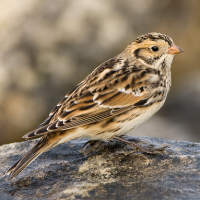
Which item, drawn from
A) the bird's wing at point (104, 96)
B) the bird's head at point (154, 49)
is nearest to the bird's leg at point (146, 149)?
the bird's wing at point (104, 96)

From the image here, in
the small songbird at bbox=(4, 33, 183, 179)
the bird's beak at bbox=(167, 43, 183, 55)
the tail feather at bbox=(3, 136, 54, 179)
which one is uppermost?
the bird's beak at bbox=(167, 43, 183, 55)

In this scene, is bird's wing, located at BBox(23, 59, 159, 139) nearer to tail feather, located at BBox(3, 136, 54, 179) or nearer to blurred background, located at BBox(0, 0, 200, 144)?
tail feather, located at BBox(3, 136, 54, 179)

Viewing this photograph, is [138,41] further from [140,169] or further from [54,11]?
[54,11]

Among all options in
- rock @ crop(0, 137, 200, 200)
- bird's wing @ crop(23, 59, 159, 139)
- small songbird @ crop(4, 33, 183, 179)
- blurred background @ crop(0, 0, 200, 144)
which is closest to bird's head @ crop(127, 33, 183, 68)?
small songbird @ crop(4, 33, 183, 179)

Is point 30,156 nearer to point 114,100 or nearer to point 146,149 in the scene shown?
point 114,100

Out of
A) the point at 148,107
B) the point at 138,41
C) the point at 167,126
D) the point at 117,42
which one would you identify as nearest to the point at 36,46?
the point at 117,42

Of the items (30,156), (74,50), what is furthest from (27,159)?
(74,50)
